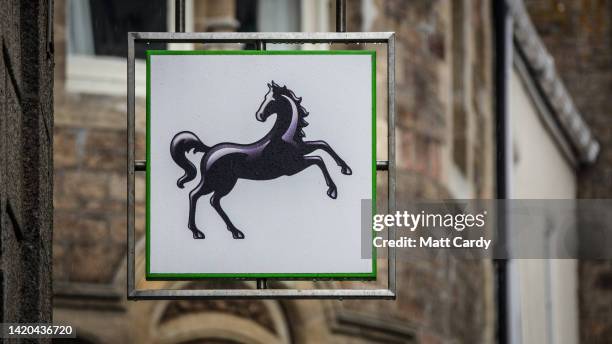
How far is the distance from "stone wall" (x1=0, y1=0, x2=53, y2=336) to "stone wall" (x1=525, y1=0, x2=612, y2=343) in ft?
74.9

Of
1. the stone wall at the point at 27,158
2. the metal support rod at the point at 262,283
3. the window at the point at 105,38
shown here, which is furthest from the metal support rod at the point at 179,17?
the window at the point at 105,38

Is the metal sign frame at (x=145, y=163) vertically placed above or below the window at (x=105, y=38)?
below

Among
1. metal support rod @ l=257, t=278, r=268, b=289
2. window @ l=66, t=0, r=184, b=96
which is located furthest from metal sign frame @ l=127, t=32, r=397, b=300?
window @ l=66, t=0, r=184, b=96

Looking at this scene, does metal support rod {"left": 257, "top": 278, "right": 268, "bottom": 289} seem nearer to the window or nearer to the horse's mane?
the horse's mane

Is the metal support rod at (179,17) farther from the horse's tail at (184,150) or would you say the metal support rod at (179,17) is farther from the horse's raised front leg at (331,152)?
the horse's raised front leg at (331,152)

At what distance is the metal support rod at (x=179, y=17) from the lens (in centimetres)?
862

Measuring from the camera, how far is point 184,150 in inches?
334

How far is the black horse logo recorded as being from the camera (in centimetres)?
849

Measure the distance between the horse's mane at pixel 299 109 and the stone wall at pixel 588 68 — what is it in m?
23.0

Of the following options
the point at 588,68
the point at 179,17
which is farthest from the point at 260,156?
the point at 588,68

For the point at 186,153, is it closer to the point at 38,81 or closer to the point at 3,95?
the point at 38,81

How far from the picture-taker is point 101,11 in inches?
597

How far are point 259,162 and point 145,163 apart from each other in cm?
48

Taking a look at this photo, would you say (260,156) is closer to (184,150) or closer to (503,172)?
(184,150)
